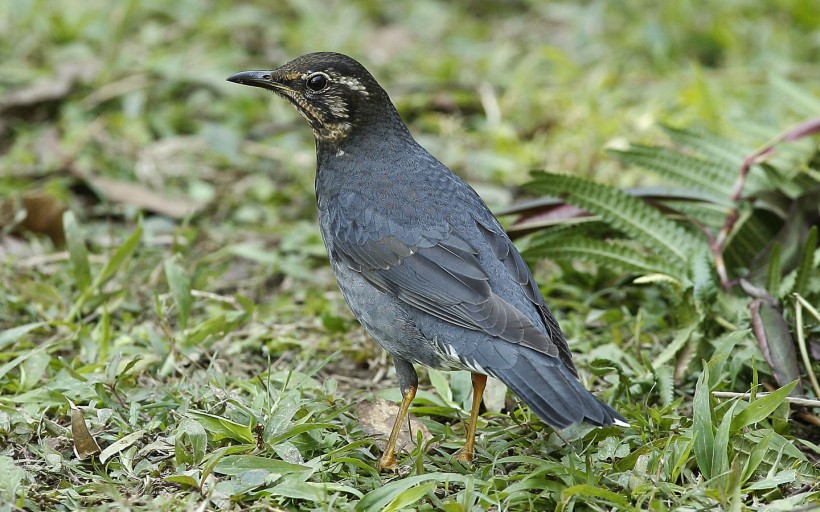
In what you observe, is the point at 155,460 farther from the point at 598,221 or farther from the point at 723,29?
the point at 723,29

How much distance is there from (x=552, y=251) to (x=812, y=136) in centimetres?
199

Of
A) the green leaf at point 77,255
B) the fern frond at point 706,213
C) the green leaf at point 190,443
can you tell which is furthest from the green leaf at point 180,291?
the fern frond at point 706,213

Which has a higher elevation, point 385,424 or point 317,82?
point 317,82

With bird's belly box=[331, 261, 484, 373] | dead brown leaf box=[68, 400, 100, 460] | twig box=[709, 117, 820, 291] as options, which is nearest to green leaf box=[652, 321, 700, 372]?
twig box=[709, 117, 820, 291]

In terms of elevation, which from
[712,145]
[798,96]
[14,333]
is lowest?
[14,333]

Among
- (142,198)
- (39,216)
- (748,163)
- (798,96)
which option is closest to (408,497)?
(748,163)

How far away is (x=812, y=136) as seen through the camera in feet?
21.4

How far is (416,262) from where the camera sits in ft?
16.0

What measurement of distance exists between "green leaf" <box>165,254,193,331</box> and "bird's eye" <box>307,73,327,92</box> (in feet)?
4.25

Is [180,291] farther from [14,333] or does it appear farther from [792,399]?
[792,399]

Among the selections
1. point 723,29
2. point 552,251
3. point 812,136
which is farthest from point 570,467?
point 723,29

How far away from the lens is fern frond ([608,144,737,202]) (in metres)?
6.29

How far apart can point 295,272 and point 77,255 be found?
140 cm

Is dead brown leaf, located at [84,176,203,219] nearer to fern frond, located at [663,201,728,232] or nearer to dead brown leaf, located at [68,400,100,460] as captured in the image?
dead brown leaf, located at [68,400,100,460]
